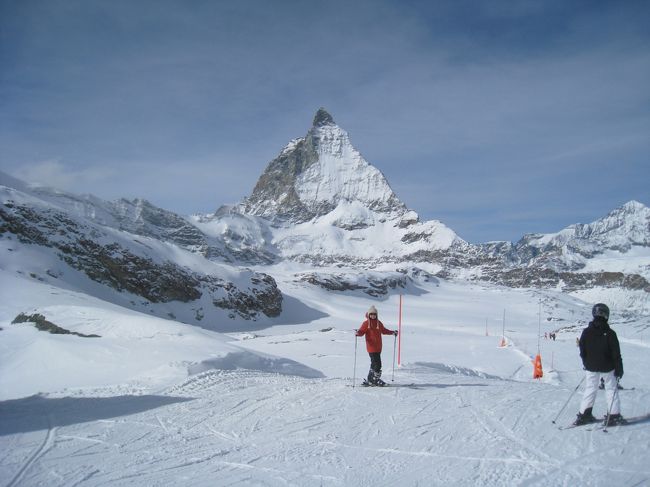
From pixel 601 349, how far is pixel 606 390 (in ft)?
1.82

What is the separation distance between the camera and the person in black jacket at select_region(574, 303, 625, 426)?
6836mm

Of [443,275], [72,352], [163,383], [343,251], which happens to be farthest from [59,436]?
[343,251]

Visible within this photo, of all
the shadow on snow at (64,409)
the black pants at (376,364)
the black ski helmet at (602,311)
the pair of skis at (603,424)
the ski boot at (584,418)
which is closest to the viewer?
the pair of skis at (603,424)

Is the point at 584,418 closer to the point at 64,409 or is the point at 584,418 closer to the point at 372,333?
the point at 372,333

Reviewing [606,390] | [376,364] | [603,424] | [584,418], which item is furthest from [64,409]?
[606,390]

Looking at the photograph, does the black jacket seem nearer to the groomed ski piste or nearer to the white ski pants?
the white ski pants

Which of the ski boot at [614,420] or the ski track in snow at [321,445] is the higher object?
the ski boot at [614,420]

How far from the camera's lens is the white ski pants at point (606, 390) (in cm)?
683

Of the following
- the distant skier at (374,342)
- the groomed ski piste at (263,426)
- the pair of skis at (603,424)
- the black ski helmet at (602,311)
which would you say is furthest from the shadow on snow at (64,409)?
the black ski helmet at (602,311)

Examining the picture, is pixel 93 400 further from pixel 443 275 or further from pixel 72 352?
pixel 443 275

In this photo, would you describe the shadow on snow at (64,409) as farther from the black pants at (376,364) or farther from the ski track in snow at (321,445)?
the black pants at (376,364)

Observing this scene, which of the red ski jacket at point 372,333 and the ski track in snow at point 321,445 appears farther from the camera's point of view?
the red ski jacket at point 372,333

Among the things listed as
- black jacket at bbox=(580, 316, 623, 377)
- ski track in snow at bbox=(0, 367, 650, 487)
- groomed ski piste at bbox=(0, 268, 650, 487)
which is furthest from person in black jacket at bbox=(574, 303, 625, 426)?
ski track in snow at bbox=(0, 367, 650, 487)

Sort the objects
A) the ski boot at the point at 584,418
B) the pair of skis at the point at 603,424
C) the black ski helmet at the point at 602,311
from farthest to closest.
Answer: the black ski helmet at the point at 602,311
the ski boot at the point at 584,418
the pair of skis at the point at 603,424
